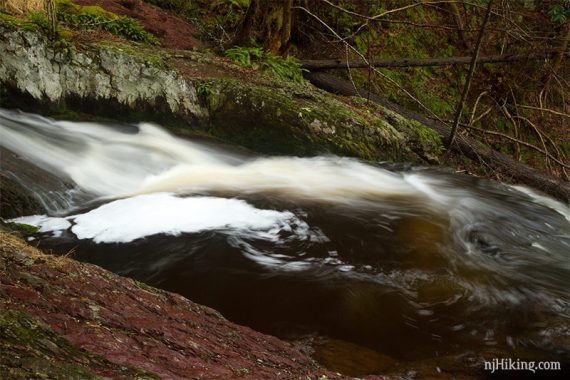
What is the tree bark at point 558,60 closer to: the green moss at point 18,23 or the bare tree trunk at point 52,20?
the bare tree trunk at point 52,20

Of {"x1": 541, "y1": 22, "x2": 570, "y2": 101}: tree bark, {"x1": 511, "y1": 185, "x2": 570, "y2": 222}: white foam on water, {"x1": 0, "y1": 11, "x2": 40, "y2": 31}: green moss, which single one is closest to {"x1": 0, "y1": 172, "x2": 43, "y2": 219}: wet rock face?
{"x1": 0, "y1": 11, "x2": 40, "y2": 31}: green moss

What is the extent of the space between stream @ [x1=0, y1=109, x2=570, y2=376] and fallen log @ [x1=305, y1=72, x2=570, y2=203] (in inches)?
56.1

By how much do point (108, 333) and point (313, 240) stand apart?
313cm

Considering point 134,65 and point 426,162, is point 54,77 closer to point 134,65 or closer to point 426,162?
point 134,65

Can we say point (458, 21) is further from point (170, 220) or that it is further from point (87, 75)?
point (170, 220)

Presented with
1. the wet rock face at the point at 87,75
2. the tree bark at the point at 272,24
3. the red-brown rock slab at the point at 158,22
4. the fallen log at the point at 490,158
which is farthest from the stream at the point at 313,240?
the tree bark at the point at 272,24

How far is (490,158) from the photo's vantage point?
9.28 meters

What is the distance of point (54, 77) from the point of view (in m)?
6.34

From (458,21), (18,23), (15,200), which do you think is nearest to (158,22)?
(18,23)

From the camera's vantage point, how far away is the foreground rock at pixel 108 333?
59.6 inches

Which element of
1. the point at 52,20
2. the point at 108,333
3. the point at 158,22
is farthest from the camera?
the point at 158,22

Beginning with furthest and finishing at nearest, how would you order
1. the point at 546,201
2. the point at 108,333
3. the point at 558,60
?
the point at 558,60 → the point at 546,201 → the point at 108,333

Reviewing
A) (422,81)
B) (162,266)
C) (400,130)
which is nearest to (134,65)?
(162,266)

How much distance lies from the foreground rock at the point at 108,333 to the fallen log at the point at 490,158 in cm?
696
